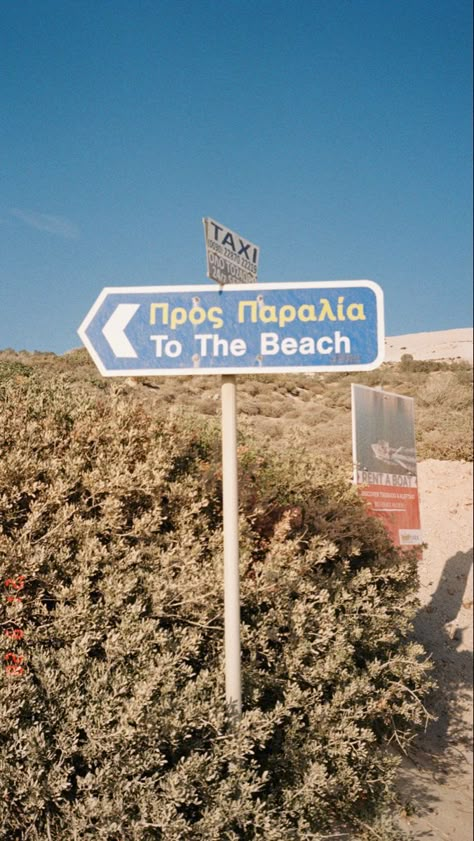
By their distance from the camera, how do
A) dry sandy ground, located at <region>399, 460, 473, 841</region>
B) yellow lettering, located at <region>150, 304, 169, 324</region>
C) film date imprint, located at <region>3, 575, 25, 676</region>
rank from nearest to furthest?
film date imprint, located at <region>3, 575, 25, 676</region>
yellow lettering, located at <region>150, 304, 169, 324</region>
dry sandy ground, located at <region>399, 460, 473, 841</region>

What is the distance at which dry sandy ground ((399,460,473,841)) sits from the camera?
527 centimetres

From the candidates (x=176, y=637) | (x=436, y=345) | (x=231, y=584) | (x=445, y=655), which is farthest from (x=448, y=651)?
(x=436, y=345)

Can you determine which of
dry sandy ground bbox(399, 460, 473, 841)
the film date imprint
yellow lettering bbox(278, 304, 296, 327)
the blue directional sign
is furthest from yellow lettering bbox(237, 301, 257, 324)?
dry sandy ground bbox(399, 460, 473, 841)

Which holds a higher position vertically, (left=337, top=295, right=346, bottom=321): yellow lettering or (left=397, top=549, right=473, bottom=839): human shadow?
(left=337, top=295, right=346, bottom=321): yellow lettering

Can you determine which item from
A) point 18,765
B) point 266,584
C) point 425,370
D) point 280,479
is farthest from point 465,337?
point 18,765

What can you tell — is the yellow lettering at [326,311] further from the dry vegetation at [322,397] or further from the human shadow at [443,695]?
the human shadow at [443,695]

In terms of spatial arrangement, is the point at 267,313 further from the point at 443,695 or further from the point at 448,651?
the point at 448,651

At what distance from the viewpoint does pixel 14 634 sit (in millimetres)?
3145

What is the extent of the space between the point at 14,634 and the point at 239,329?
5.21ft

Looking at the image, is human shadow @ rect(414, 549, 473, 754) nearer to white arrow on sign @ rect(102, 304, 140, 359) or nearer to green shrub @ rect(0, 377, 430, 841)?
green shrub @ rect(0, 377, 430, 841)

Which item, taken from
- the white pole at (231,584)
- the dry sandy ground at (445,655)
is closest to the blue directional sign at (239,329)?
the white pole at (231,584)

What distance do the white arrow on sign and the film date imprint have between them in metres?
1.06

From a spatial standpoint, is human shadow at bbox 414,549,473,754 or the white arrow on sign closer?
the white arrow on sign

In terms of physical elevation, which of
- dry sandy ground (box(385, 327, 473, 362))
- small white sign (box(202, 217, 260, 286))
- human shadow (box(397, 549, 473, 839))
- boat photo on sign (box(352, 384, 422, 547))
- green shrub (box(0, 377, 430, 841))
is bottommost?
human shadow (box(397, 549, 473, 839))
